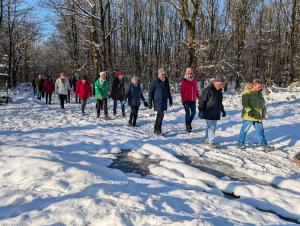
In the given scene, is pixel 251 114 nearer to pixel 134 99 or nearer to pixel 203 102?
pixel 203 102

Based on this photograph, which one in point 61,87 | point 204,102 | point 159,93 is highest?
point 61,87

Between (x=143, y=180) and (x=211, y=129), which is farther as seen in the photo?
(x=211, y=129)

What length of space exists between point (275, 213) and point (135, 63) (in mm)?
35659

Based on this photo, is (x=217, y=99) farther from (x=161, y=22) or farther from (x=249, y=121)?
(x=161, y=22)

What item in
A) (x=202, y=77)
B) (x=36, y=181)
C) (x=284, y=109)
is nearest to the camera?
(x=36, y=181)

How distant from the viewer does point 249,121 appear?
9461 mm

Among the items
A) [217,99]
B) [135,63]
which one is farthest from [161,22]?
[217,99]

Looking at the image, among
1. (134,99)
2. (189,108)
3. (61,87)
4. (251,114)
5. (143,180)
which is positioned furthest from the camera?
(61,87)

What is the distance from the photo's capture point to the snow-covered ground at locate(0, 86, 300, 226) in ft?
15.4

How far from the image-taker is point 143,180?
20.3 ft

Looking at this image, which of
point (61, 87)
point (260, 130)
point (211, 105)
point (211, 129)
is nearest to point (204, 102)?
point (211, 105)

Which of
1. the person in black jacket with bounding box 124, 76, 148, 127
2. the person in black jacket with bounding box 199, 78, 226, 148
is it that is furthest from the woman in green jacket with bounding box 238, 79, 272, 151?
the person in black jacket with bounding box 124, 76, 148, 127

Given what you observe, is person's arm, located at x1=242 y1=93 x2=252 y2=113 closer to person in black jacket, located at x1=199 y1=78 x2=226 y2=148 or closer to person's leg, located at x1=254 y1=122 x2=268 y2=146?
person's leg, located at x1=254 y1=122 x2=268 y2=146

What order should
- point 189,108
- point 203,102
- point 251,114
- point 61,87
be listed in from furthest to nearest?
point 61,87
point 189,108
point 203,102
point 251,114
